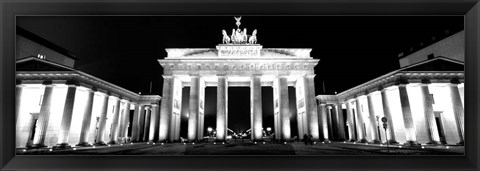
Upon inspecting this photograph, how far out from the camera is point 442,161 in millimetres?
9352

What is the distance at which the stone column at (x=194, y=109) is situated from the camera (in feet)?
108

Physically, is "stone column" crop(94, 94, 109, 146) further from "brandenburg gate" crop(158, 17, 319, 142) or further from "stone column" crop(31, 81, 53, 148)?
"stone column" crop(31, 81, 53, 148)

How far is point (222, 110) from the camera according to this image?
3369 centimetres

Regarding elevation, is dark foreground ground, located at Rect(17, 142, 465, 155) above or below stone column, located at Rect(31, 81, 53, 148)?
below

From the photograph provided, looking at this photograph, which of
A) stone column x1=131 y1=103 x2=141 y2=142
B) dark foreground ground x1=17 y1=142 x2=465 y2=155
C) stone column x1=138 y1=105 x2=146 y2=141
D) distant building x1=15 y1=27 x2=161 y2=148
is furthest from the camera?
stone column x1=138 y1=105 x2=146 y2=141

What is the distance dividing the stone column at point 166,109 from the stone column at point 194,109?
286cm

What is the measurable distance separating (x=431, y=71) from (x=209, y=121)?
123 ft

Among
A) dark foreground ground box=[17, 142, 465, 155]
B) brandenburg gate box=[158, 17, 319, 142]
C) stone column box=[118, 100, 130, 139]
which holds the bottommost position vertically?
dark foreground ground box=[17, 142, 465, 155]

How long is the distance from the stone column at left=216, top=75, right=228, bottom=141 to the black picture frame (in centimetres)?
2316

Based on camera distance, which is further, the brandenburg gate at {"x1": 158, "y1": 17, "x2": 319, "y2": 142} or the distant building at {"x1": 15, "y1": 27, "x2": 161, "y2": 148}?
the brandenburg gate at {"x1": 158, "y1": 17, "x2": 319, "y2": 142}

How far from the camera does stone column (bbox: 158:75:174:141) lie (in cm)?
3309

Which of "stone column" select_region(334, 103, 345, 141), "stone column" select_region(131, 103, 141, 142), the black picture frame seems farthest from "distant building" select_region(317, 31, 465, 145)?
"stone column" select_region(131, 103, 141, 142)

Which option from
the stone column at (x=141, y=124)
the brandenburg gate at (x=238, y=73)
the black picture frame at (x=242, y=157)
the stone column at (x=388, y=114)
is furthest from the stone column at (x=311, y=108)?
the stone column at (x=141, y=124)
